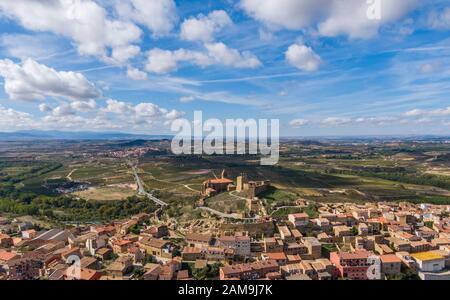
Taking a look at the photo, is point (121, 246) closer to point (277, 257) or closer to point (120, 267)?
point (120, 267)

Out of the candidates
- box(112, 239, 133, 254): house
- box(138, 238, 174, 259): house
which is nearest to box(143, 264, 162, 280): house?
box(138, 238, 174, 259): house

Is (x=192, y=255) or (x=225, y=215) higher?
(x=225, y=215)

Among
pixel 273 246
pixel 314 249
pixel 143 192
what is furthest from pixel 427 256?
pixel 143 192

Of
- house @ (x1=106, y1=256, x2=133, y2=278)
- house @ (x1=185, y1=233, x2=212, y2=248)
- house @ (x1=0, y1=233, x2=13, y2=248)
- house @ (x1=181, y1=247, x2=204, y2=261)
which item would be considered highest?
house @ (x1=185, y1=233, x2=212, y2=248)

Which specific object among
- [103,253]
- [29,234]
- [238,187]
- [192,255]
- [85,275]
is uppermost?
[238,187]

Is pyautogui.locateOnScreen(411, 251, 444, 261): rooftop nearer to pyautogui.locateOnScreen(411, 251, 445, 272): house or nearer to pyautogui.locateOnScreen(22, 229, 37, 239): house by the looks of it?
pyautogui.locateOnScreen(411, 251, 445, 272): house

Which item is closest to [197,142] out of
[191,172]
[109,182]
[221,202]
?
[191,172]

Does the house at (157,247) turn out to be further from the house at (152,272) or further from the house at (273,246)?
the house at (273,246)

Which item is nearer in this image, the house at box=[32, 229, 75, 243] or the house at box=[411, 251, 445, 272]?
the house at box=[411, 251, 445, 272]

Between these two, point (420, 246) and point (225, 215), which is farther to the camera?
point (225, 215)

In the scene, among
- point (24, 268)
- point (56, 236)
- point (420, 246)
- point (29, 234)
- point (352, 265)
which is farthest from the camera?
point (29, 234)
